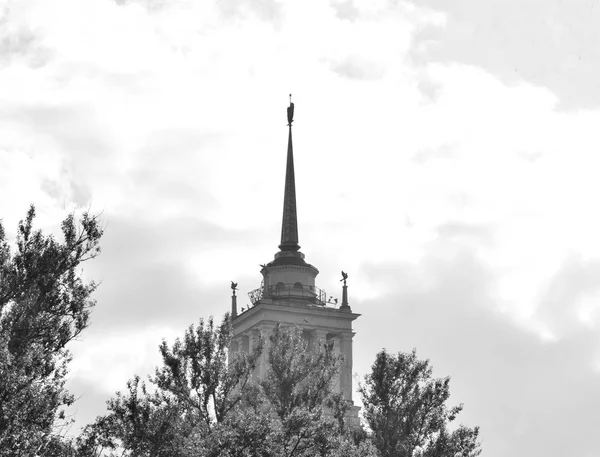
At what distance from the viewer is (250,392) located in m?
68.4

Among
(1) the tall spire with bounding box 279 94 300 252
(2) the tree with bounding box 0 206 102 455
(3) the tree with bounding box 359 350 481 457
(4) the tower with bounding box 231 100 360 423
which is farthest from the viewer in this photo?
(1) the tall spire with bounding box 279 94 300 252

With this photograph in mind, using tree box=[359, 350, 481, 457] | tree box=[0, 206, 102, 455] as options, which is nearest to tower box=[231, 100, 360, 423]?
tree box=[359, 350, 481, 457]

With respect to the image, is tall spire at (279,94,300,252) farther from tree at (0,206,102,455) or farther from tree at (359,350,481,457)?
tree at (0,206,102,455)

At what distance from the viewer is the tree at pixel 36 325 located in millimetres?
45219

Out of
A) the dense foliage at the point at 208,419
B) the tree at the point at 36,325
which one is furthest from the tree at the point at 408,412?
the tree at the point at 36,325

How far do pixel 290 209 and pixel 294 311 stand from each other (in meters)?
15.2

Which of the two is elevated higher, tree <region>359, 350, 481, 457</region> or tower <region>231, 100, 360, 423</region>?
tower <region>231, 100, 360, 423</region>

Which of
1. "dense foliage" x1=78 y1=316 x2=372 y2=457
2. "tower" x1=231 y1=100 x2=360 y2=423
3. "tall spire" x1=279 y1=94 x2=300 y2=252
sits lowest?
"dense foliage" x1=78 y1=316 x2=372 y2=457

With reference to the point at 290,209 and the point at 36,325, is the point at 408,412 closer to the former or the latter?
the point at 36,325

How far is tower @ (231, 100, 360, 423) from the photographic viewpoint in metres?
111

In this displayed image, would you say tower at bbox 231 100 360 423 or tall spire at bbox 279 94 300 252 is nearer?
tower at bbox 231 100 360 423

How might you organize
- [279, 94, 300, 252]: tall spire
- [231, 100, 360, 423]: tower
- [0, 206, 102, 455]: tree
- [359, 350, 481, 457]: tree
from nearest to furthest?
[0, 206, 102, 455]: tree
[359, 350, 481, 457]: tree
[231, 100, 360, 423]: tower
[279, 94, 300, 252]: tall spire

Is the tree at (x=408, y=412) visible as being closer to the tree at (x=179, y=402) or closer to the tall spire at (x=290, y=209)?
the tree at (x=179, y=402)

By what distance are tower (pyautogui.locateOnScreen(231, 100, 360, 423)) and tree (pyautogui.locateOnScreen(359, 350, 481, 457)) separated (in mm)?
37049
